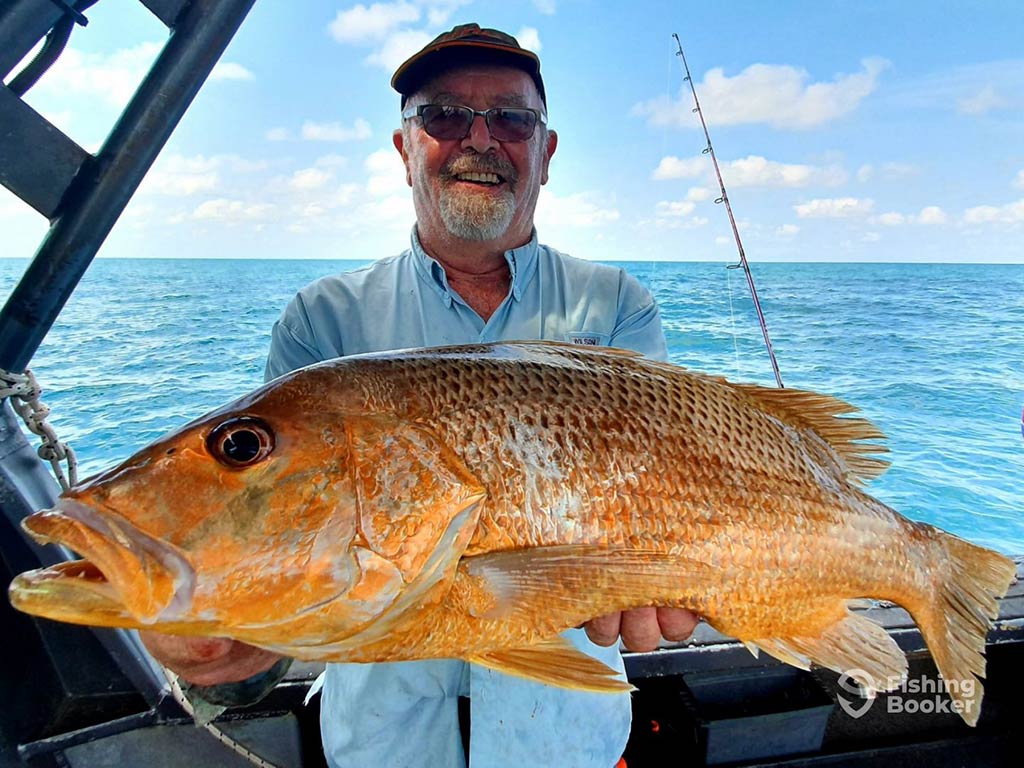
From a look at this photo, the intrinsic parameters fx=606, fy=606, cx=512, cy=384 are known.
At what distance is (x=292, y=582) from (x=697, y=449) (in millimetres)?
913

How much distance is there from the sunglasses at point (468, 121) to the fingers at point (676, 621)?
5.60 ft

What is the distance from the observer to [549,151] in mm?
2615

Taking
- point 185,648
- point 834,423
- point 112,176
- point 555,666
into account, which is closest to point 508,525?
point 555,666

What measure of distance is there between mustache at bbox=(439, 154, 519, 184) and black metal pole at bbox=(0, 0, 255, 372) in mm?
839

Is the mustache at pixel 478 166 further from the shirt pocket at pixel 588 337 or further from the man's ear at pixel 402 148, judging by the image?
the shirt pocket at pixel 588 337

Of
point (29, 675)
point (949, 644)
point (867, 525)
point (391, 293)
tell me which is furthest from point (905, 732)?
point (29, 675)

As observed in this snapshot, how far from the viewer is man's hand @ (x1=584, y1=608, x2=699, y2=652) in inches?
55.7

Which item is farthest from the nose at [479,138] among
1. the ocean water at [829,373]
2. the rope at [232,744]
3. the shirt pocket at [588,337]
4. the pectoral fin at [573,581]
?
the ocean water at [829,373]

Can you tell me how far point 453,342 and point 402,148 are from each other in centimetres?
102

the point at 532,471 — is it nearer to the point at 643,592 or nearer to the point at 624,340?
the point at 643,592

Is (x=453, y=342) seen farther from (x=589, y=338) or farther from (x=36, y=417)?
(x=36, y=417)

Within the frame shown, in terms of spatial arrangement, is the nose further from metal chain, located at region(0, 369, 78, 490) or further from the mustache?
metal chain, located at region(0, 369, 78, 490)

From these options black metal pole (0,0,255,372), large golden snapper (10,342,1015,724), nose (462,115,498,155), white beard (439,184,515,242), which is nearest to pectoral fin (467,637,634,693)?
large golden snapper (10,342,1015,724)

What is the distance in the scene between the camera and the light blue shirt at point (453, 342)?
1.80 metres
